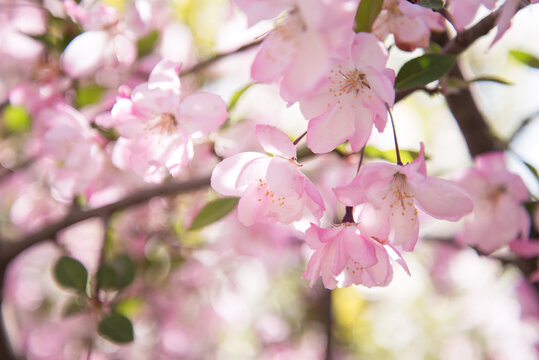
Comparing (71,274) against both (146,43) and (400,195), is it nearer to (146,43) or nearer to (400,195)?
(146,43)

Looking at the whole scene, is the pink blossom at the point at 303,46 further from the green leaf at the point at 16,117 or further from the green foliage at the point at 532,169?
the green leaf at the point at 16,117

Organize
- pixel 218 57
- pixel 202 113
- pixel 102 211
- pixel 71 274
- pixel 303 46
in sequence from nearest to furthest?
pixel 303 46, pixel 202 113, pixel 71 274, pixel 102 211, pixel 218 57

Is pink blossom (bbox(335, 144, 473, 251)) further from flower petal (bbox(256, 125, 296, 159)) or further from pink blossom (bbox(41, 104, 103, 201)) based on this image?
pink blossom (bbox(41, 104, 103, 201))

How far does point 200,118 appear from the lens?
75cm

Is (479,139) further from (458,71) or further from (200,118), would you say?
(200,118)

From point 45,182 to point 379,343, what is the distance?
270 centimetres

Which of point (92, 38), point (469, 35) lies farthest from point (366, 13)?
point (92, 38)

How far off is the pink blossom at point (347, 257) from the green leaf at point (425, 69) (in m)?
0.22

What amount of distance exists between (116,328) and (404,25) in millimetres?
808

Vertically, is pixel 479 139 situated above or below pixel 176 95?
below

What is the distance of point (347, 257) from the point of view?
0.65 metres

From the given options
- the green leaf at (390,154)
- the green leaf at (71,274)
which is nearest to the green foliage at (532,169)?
the green leaf at (390,154)

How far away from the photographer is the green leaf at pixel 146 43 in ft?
4.15

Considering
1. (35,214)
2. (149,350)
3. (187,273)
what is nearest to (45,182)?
(35,214)
